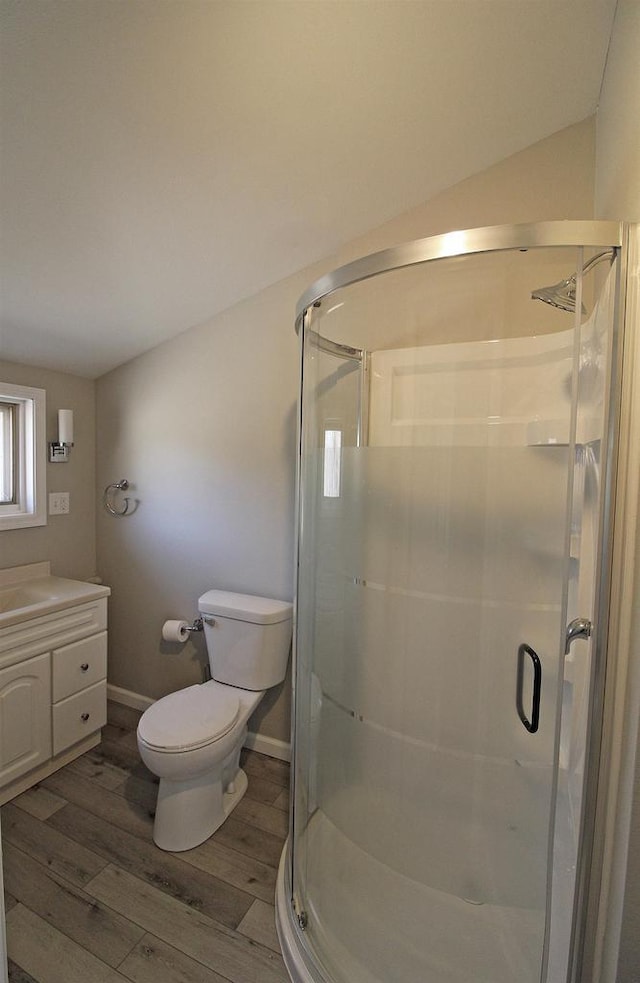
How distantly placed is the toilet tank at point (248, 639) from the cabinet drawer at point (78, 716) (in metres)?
0.61

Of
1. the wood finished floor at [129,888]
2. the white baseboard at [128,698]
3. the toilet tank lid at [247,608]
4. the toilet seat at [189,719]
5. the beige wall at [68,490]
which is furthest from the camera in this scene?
the white baseboard at [128,698]

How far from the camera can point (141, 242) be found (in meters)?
1.39

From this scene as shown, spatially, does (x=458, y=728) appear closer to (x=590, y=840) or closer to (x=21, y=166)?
(x=590, y=840)

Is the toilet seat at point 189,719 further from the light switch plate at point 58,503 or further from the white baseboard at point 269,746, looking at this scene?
the light switch plate at point 58,503

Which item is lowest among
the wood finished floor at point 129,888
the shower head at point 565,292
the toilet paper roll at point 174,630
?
the wood finished floor at point 129,888

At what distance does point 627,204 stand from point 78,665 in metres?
2.45

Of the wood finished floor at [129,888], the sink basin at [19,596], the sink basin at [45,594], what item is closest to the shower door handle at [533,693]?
the wood finished floor at [129,888]

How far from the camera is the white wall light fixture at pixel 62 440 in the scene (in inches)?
80.6

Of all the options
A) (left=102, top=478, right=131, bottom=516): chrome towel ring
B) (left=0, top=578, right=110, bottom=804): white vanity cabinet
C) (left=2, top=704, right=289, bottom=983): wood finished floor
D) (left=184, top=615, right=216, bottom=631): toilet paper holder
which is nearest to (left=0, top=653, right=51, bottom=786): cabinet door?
(left=0, top=578, right=110, bottom=804): white vanity cabinet

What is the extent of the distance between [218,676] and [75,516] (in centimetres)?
123

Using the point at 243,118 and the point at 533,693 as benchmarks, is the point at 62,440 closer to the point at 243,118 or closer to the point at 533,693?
the point at 243,118

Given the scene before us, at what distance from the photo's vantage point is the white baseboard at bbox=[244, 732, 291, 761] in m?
1.90

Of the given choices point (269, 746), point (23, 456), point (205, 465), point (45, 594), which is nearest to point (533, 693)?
point (269, 746)

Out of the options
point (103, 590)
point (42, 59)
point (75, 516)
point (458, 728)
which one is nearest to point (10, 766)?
point (103, 590)
